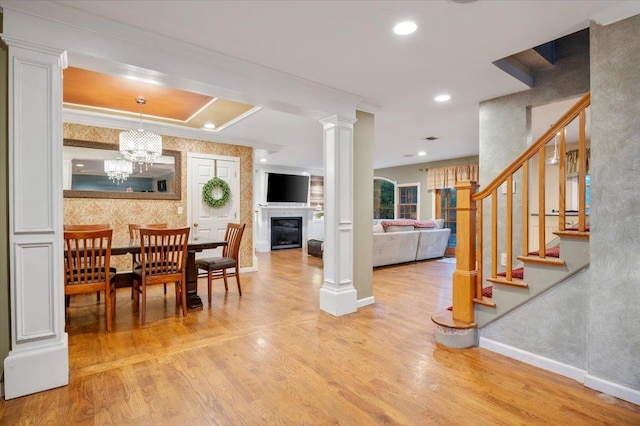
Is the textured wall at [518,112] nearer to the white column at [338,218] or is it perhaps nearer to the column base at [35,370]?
the white column at [338,218]

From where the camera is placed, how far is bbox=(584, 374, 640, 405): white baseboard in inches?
74.8

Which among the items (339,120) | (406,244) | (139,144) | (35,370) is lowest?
(35,370)

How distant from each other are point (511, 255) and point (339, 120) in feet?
6.81

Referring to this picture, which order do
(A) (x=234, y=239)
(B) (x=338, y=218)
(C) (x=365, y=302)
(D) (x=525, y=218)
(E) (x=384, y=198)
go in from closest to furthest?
(D) (x=525, y=218)
(B) (x=338, y=218)
(C) (x=365, y=302)
(A) (x=234, y=239)
(E) (x=384, y=198)

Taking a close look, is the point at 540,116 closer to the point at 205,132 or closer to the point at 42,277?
the point at 205,132

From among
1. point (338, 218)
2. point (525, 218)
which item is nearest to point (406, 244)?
point (338, 218)

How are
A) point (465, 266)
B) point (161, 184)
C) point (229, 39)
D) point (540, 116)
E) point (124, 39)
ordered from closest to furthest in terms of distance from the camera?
1. point (124, 39)
2. point (229, 39)
3. point (465, 266)
4. point (540, 116)
5. point (161, 184)

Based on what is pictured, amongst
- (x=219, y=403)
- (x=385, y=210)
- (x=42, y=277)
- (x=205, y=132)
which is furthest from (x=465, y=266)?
(x=385, y=210)

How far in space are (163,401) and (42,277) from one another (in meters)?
1.06

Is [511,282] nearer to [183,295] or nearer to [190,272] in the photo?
[183,295]

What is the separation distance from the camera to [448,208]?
8641 mm

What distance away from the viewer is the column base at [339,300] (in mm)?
3520

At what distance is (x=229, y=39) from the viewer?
7.97 ft

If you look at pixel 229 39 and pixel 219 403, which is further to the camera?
pixel 229 39
